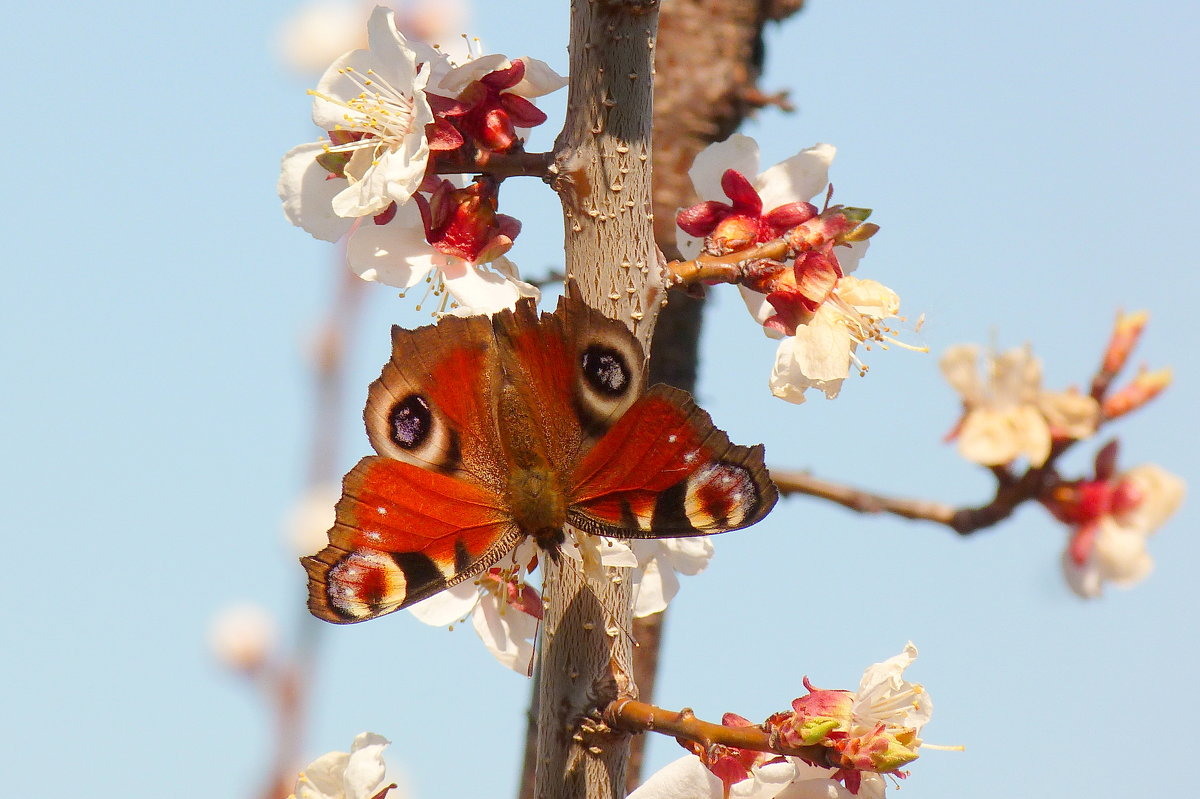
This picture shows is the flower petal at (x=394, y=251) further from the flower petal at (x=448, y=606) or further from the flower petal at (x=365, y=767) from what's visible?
the flower petal at (x=365, y=767)

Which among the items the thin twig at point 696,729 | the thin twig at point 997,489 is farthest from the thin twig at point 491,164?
the thin twig at point 997,489

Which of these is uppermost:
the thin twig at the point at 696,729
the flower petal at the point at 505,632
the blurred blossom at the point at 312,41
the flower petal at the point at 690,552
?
the blurred blossom at the point at 312,41

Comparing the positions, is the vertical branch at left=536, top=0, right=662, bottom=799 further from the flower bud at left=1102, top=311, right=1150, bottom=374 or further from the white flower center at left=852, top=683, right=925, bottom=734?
the flower bud at left=1102, top=311, right=1150, bottom=374

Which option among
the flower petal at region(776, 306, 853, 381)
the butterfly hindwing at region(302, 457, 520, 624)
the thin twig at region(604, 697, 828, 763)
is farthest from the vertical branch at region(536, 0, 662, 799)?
the flower petal at region(776, 306, 853, 381)

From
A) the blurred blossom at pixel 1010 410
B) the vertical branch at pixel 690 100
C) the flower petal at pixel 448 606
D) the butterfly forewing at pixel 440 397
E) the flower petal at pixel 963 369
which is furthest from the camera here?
the flower petal at pixel 963 369

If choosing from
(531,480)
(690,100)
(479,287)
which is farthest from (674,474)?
(690,100)

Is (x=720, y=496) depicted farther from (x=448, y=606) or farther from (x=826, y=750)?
(x=448, y=606)

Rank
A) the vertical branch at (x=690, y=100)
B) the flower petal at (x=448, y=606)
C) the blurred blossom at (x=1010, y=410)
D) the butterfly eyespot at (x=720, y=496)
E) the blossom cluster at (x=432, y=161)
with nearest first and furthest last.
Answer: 1. the butterfly eyespot at (x=720, y=496)
2. the blossom cluster at (x=432, y=161)
3. the flower petal at (x=448, y=606)
4. the vertical branch at (x=690, y=100)
5. the blurred blossom at (x=1010, y=410)
